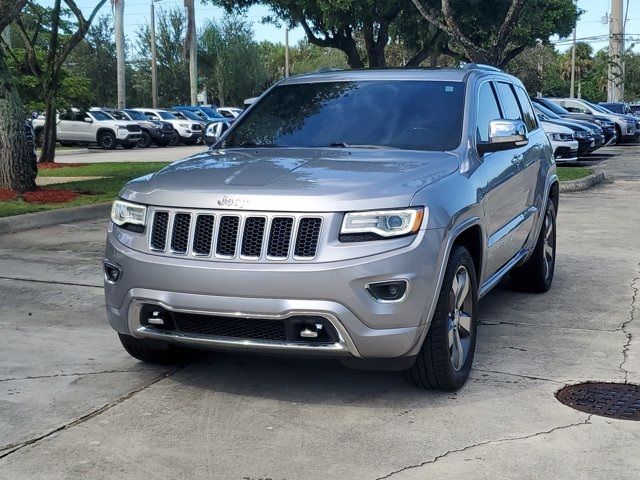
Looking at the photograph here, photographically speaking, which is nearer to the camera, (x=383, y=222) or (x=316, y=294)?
(x=316, y=294)

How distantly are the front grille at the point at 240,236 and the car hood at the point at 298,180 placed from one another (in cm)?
6

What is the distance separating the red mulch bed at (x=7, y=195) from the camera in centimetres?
1248

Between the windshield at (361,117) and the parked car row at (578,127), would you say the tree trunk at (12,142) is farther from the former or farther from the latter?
the parked car row at (578,127)

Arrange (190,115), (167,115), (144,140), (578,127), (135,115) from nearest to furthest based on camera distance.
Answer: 1. (578,127)
2. (144,140)
3. (135,115)
4. (167,115)
5. (190,115)

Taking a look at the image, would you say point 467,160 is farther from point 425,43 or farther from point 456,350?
point 425,43

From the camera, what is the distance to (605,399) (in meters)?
4.91

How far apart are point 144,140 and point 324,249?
3125 centimetres

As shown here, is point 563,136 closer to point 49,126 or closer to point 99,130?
point 49,126

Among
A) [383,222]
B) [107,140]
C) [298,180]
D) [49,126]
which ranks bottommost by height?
[107,140]

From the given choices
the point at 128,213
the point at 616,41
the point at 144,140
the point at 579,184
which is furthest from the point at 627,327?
the point at 616,41

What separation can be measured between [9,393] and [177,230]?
1336mm

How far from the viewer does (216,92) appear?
212ft

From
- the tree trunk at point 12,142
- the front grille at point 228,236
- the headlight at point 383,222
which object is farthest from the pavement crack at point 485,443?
the tree trunk at point 12,142

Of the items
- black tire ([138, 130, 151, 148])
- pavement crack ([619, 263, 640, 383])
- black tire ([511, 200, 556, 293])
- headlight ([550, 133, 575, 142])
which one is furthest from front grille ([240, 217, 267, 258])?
black tire ([138, 130, 151, 148])
